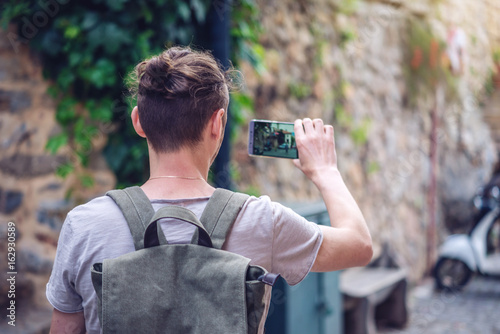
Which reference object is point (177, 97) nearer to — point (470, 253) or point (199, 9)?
point (199, 9)

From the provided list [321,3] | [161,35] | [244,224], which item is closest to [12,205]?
[161,35]

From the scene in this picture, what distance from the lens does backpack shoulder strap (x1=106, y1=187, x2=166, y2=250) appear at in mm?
1153

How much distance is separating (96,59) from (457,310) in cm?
444

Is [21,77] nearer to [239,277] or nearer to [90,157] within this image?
[90,157]

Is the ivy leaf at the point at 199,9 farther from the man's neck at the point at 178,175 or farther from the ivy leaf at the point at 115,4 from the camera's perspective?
the man's neck at the point at 178,175

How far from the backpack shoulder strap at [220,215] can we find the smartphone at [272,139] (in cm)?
27

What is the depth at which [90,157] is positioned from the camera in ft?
10.3

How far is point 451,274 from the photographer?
21.5 feet

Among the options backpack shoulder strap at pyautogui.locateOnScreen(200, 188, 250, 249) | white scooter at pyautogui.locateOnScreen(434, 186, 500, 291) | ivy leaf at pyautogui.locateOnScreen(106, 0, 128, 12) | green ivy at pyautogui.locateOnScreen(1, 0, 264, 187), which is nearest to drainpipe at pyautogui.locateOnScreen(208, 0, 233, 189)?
green ivy at pyautogui.locateOnScreen(1, 0, 264, 187)

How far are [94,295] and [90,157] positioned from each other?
6.67 feet

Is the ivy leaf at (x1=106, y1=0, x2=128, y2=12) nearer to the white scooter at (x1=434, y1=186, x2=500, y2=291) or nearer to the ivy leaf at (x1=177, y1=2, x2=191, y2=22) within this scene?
the ivy leaf at (x1=177, y1=2, x2=191, y2=22)

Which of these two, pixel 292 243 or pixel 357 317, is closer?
pixel 292 243

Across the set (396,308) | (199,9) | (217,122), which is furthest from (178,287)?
(396,308)

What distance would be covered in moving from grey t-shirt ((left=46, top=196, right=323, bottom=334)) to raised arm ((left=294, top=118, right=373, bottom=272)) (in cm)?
5
